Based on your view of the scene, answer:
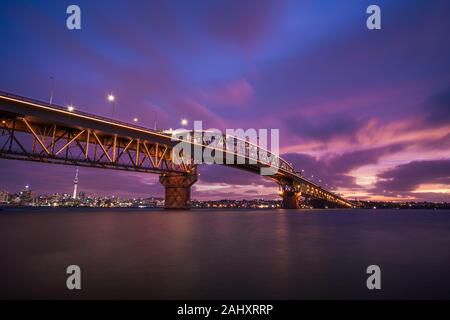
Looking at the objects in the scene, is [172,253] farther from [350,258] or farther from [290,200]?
[290,200]

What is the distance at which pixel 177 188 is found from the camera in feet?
220

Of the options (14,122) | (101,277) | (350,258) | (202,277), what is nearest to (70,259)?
(101,277)

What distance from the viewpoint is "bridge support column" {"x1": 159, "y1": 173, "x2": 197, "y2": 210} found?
2576 inches

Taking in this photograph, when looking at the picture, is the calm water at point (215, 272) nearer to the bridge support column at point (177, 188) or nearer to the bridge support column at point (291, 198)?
the bridge support column at point (177, 188)

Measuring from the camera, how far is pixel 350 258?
1260cm

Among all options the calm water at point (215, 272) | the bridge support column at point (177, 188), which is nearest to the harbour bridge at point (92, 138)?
the bridge support column at point (177, 188)

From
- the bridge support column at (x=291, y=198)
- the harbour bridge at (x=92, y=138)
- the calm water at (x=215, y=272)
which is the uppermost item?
the harbour bridge at (x=92, y=138)

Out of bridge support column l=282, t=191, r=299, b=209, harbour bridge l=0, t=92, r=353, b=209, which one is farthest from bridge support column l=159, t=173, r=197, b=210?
bridge support column l=282, t=191, r=299, b=209

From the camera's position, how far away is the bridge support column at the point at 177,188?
65.4 m

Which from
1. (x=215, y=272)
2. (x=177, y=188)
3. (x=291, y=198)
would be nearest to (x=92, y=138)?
(x=177, y=188)

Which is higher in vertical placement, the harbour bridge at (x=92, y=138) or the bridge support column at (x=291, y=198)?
the harbour bridge at (x=92, y=138)

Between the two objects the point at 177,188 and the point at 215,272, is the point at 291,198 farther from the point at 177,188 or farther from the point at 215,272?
the point at 215,272

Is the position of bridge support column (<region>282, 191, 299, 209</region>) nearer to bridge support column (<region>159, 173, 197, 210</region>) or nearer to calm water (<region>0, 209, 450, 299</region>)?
bridge support column (<region>159, 173, 197, 210</region>)
